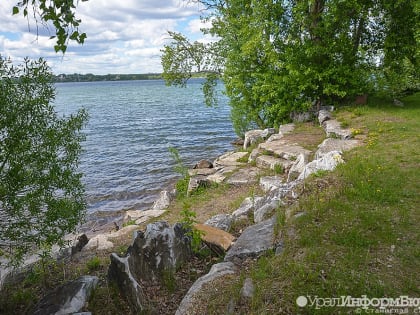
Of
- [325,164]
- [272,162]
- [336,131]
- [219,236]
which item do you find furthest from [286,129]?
[219,236]

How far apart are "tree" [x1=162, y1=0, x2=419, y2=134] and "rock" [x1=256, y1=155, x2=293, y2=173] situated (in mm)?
4726

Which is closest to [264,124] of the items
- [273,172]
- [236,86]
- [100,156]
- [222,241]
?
[236,86]

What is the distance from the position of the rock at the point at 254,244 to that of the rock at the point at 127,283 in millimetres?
1405

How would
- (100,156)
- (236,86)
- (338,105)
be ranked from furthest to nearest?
(100,156)
(236,86)
(338,105)

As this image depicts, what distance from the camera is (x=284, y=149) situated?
1160cm

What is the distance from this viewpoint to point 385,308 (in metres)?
3.55

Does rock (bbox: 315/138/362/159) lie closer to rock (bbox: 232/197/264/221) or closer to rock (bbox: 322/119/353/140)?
rock (bbox: 322/119/353/140)

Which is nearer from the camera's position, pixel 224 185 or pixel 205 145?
pixel 224 185

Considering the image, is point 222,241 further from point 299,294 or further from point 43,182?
point 43,182

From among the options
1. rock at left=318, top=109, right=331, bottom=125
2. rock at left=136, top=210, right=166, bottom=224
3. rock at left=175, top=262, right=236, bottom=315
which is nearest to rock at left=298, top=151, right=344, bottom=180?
rock at left=175, top=262, right=236, bottom=315

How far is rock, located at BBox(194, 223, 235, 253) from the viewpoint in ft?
19.8

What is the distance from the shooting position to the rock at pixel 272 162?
1054 centimetres

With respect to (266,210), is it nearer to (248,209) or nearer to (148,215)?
(248,209)

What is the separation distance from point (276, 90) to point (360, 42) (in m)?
4.34
